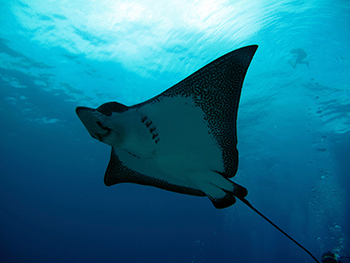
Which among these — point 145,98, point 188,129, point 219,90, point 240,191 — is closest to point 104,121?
point 188,129

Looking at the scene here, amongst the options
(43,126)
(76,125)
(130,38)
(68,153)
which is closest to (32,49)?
(130,38)

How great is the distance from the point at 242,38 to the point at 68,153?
1749 cm

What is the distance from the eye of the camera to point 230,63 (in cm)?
165

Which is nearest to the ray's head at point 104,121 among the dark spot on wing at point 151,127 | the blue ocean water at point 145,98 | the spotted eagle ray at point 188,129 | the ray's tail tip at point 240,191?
the spotted eagle ray at point 188,129

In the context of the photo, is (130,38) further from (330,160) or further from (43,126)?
(330,160)

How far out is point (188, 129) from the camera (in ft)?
6.52

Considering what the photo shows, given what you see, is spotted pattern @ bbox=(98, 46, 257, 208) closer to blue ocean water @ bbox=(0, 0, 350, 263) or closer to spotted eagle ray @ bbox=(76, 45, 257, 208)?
spotted eagle ray @ bbox=(76, 45, 257, 208)

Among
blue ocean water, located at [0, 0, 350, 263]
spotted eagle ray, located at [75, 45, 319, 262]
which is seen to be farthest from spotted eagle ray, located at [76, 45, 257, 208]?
blue ocean water, located at [0, 0, 350, 263]

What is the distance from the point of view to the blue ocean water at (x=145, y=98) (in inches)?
292

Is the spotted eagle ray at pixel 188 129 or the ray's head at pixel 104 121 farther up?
the ray's head at pixel 104 121

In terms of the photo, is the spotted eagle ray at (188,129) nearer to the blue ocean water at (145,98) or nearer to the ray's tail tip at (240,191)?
the ray's tail tip at (240,191)

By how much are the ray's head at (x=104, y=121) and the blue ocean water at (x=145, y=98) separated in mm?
6608

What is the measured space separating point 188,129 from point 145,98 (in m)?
9.79

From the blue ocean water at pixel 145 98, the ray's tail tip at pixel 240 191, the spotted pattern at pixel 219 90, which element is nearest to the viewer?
the spotted pattern at pixel 219 90
